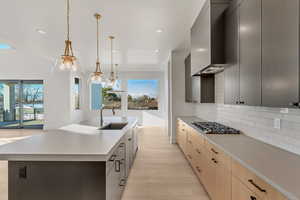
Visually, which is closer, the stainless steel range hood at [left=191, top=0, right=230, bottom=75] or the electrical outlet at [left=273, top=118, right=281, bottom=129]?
the electrical outlet at [left=273, top=118, right=281, bottom=129]

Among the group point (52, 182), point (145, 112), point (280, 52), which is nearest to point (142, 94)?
point (145, 112)

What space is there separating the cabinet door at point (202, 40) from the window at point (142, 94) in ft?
20.0

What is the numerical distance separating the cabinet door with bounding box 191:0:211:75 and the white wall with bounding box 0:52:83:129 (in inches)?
248

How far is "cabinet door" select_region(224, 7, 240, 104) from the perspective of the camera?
6.61 feet

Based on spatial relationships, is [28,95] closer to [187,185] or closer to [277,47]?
[187,185]

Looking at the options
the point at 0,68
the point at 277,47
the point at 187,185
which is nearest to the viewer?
the point at 277,47

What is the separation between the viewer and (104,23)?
11.6 ft

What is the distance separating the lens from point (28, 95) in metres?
7.79

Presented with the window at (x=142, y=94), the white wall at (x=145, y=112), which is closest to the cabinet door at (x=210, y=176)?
the white wall at (x=145, y=112)

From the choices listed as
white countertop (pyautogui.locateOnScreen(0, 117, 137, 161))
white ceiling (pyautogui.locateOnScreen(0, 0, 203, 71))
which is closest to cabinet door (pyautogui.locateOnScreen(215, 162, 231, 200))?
white countertop (pyautogui.locateOnScreen(0, 117, 137, 161))

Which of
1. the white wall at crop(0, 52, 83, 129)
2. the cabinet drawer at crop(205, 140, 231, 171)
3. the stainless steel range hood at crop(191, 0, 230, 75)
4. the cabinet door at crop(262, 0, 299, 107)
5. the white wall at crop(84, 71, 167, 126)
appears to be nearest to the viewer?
the cabinet door at crop(262, 0, 299, 107)

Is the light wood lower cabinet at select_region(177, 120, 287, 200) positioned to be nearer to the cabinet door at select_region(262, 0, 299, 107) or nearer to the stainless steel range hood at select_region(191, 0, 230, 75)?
the cabinet door at select_region(262, 0, 299, 107)

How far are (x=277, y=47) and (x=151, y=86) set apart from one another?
7.93 meters

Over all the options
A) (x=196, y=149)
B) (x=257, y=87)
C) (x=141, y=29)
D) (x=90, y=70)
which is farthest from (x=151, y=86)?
(x=257, y=87)
